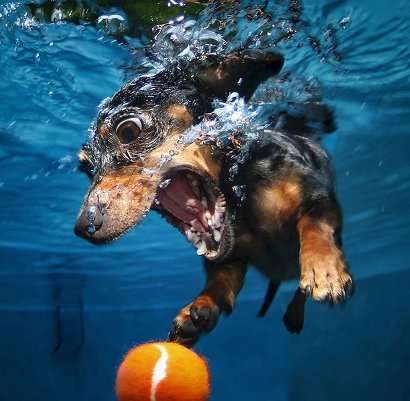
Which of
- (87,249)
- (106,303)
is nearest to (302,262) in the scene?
(87,249)

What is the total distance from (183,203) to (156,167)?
555mm

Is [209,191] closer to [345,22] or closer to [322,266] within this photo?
[322,266]

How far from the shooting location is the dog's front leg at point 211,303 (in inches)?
140

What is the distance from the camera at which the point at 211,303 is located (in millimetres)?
3811

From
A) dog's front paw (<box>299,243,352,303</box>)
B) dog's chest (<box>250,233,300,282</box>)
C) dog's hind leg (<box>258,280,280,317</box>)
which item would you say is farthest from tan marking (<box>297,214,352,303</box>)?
dog's hind leg (<box>258,280,280,317</box>)

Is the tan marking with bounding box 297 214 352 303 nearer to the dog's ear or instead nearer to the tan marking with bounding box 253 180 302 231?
the tan marking with bounding box 253 180 302 231

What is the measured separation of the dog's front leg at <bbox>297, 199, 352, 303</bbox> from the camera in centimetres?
313

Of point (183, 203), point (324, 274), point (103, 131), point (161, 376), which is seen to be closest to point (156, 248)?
point (183, 203)

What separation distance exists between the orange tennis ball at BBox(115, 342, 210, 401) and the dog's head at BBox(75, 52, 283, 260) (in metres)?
1.05

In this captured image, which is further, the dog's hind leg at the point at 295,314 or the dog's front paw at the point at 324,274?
the dog's hind leg at the point at 295,314

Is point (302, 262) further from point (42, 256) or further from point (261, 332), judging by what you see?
point (261, 332)

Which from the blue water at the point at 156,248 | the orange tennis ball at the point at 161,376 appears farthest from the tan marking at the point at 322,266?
the orange tennis ball at the point at 161,376

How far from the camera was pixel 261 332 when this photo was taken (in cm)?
2903

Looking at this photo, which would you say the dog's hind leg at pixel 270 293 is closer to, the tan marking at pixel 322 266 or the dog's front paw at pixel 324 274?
the tan marking at pixel 322 266
